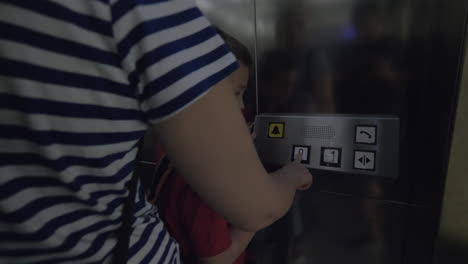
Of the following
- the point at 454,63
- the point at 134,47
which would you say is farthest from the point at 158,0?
the point at 454,63

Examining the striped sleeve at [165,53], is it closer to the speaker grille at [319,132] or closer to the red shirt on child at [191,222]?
the red shirt on child at [191,222]

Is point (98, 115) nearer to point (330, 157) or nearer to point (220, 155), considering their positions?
point (220, 155)

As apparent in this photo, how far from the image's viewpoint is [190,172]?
1.17ft

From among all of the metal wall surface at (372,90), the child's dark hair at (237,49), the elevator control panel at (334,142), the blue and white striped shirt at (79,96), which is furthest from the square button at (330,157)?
the blue and white striped shirt at (79,96)

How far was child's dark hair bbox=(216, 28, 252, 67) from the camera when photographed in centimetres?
80

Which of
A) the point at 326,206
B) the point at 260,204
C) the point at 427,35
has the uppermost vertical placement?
the point at 427,35

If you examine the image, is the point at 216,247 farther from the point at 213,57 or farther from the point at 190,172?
the point at 213,57

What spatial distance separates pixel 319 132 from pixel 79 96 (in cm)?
62

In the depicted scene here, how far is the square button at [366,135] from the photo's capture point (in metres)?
0.72

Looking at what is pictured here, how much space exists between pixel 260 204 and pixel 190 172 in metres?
0.13

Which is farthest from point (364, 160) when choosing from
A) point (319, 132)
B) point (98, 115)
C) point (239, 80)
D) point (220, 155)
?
point (98, 115)

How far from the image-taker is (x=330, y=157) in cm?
76

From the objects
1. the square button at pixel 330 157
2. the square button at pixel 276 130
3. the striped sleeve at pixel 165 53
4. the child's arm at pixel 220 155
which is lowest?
the square button at pixel 330 157

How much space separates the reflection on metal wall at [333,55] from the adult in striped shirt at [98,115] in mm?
501
